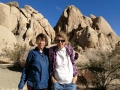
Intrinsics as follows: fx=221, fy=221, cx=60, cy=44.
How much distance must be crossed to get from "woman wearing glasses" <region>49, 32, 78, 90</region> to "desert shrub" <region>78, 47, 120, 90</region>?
6.69 metres

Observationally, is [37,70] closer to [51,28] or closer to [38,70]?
[38,70]

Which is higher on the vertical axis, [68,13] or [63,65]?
[68,13]

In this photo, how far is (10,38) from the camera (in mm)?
26078

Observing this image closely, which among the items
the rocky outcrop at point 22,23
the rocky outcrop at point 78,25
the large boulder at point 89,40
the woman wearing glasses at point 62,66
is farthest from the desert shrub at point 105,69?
the rocky outcrop at point 78,25

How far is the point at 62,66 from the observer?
3221 millimetres

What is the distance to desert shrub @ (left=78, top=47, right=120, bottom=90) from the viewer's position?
9.69m

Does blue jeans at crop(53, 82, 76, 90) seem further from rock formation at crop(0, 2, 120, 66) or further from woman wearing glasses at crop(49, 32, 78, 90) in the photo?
rock formation at crop(0, 2, 120, 66)

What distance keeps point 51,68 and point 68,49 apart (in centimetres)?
38

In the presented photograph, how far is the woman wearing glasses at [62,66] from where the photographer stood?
3.20 meters

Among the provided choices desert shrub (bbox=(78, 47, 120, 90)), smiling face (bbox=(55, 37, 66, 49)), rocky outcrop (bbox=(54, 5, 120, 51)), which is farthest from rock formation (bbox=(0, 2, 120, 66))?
smiling face (bbox=(55, 37, 66, 49))

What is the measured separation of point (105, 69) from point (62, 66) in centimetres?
678

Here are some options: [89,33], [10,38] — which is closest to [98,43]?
[89,33]

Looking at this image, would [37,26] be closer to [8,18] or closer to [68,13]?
[8,18]

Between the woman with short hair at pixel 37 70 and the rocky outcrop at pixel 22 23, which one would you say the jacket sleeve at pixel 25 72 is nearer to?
the woman with short hair at pixel 37 70
